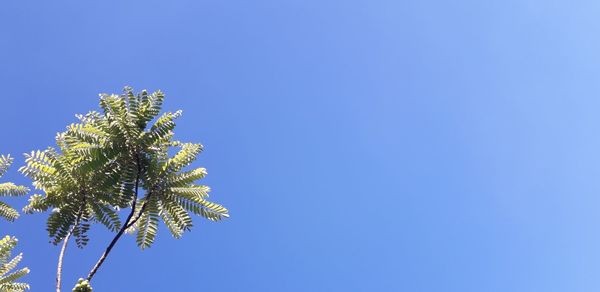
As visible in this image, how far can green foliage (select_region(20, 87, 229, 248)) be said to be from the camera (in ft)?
44.4

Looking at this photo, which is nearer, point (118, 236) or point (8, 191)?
point (118, 236)

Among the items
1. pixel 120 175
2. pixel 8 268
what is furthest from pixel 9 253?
pixel 120 175

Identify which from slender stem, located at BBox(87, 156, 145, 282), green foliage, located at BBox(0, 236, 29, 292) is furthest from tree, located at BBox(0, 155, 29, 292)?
slender stem, located at BBox(87, 156, 145, 282)

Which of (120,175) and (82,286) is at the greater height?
(120,175)

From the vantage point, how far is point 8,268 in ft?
56.9

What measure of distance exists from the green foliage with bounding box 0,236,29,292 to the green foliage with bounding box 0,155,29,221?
1371 mm

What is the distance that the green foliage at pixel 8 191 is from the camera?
1769 cm

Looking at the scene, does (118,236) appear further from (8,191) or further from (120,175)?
(8,191)

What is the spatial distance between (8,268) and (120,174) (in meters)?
6.67

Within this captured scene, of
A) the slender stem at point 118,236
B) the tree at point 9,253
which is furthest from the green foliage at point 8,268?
the slender stem at point 118,236

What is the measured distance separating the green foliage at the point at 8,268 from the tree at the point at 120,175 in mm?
2583

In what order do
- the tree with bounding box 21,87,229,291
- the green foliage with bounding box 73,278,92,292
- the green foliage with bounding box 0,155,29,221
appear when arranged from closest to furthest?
the green foliage with bounding box 73,278,92,292
the tree with bounding box 21,87,229,291
the green foliage with bounding box 0,155,29,221

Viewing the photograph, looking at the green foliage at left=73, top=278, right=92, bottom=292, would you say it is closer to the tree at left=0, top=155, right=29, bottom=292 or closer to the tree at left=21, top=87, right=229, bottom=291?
the tree at left=21, top=87, right=229, bottom=291

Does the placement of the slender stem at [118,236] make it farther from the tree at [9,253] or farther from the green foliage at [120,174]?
the tree at [9,253]
